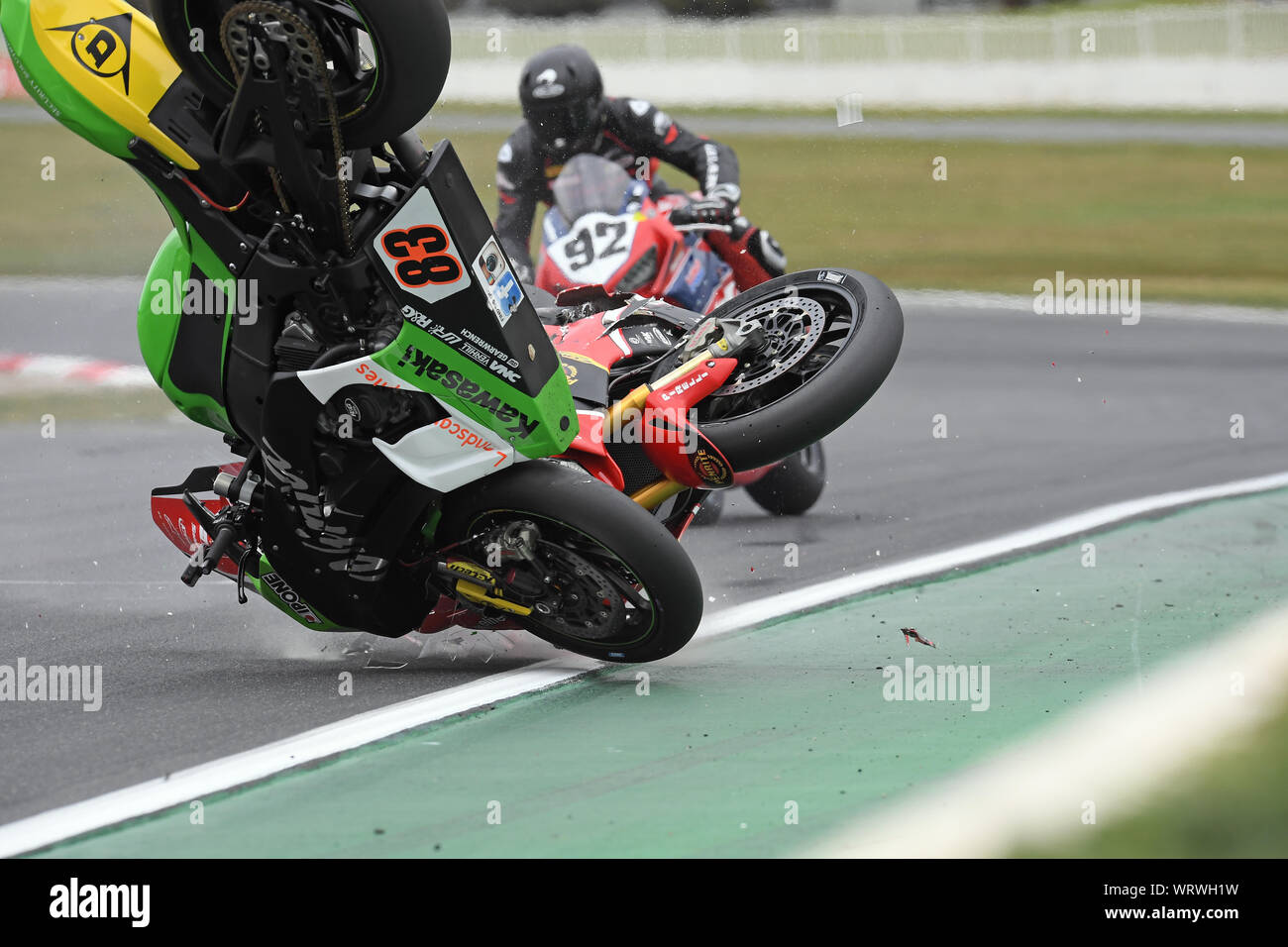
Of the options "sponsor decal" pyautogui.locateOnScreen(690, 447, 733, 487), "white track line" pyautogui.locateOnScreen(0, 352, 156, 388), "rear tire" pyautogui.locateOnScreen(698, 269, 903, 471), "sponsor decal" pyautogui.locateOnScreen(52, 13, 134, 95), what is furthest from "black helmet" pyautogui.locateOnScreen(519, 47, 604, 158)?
"white track line" pyautogui.locateOnScreen(0, 352, 156, 388)

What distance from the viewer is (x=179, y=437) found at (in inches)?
363

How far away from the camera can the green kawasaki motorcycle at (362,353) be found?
4285mm

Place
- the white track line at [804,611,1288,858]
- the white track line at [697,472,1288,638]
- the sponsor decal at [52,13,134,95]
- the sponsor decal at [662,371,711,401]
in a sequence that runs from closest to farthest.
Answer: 1. the white track line at [804,611,1288,858]
2. the sponsor decal at [52,13,134,95]
3. the sponsor decal at [662,371,711,401]
4. the white track line at [697,472,1288,638]

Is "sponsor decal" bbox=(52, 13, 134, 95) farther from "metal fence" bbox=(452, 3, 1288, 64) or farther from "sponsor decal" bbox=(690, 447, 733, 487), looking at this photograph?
"sponsor decal" bbox=(690, 447, 733, 487)

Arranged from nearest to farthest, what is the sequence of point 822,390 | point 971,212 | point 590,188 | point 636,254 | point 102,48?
point 102,48, point 822,390, point 636,254, point 590,188, point 971,212

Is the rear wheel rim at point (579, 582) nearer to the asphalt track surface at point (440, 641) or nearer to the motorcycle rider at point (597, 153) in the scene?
the asphalt track surface at point (440, 641)

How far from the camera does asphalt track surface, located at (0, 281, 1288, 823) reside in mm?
4594

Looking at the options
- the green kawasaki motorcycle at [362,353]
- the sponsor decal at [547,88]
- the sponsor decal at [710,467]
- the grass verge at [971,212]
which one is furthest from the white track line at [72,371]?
the sponsor decal at [710,467]

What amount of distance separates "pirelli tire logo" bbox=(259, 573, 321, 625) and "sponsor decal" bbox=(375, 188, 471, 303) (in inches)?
40.5

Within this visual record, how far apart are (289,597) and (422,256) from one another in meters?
1.16

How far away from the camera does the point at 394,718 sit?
4.44 metres

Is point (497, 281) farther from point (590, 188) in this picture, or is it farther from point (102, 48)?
point (590, 188)

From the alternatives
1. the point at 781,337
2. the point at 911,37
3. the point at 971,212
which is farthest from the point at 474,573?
the point at 971,212
